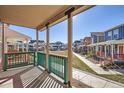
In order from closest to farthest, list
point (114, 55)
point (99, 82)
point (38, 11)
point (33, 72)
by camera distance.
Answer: point (38, 11), point (99, 82), point (33, 72), point (114, 55)

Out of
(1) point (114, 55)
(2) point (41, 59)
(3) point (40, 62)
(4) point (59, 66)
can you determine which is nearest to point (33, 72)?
(2) point (41, 59)

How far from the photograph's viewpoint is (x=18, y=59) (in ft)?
23.2

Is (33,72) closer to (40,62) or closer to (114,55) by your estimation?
(40,62)

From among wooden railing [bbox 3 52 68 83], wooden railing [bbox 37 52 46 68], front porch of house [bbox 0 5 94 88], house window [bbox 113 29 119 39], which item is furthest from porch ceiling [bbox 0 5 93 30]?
house window [bbox 113 29 119 39]

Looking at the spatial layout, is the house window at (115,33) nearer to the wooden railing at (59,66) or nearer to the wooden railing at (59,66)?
the wooden railing at (59,66)

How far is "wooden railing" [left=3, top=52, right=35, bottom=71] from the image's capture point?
6379 millimetres

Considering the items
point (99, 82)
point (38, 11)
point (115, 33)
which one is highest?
point (115, 33)

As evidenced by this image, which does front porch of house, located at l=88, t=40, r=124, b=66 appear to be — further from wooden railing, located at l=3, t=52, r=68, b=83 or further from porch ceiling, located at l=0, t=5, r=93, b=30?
porch ceiling, located at l=0, t=5, r=93, b=30

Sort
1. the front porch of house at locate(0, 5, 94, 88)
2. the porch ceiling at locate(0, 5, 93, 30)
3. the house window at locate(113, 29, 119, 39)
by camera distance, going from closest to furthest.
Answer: the porch ceiling at locate(0, 5, 93, 30) → the front porch of house at locate(0, 5, 94, 88) → the house window at locate(113, 29, 119, 39)
